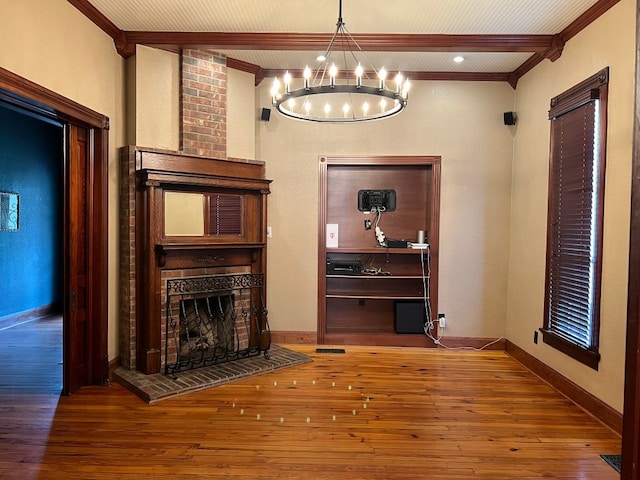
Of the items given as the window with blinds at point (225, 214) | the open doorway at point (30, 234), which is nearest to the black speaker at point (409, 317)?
the window with blinds at point (225, 214)

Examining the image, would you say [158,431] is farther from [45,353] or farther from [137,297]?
[45,353]

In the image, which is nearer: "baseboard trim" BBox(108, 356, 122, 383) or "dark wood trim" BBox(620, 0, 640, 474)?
"dark wood trim" BBox(620, 0, 640, 474)

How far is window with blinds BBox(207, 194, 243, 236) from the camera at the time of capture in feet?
13.7

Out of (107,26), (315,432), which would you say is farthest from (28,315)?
Answer: (315,432)

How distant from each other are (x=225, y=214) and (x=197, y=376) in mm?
1551

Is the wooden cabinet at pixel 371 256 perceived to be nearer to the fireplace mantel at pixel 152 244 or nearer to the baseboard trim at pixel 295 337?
the baseboard trim at pixel 295 337

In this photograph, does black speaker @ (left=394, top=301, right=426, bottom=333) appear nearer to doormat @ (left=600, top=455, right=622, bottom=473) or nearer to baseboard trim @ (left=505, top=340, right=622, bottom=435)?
baseboard trim @ (left=505, top=340, right=622, bottom=435)

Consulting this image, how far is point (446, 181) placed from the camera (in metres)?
4.86

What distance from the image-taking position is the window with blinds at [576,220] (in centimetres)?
320

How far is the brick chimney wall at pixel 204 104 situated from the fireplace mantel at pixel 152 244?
7.3 inches

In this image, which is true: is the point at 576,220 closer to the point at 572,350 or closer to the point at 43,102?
the point at 572,350

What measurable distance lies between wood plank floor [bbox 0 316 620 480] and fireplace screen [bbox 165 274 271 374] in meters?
0.58

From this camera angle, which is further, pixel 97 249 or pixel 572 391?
pixel 97 249

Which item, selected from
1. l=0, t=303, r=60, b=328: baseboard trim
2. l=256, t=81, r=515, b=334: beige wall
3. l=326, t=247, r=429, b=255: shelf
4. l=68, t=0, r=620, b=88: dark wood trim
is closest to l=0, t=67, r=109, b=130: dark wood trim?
l=68, t=0, r=620, b=88: dark wood trim
